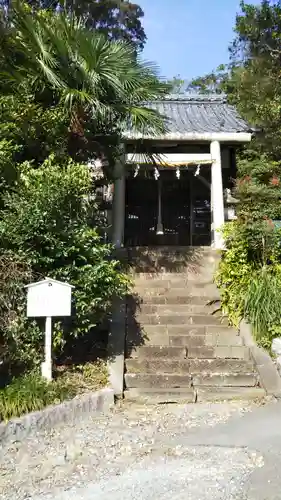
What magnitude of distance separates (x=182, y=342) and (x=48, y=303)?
2.72 m

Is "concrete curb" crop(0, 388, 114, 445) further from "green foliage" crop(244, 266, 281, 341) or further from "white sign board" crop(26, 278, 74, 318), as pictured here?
"green foliage" crop(244, 266, 281, 341)

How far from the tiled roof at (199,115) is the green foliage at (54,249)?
15.6 feet

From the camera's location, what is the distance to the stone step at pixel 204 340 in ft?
24.2

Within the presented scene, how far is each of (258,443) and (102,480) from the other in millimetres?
1678

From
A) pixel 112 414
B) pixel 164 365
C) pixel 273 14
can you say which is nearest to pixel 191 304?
pixel 164 365

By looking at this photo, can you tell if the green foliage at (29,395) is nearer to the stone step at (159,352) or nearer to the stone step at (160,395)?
the stone step at (160,395)

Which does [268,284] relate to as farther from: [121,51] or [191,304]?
[121,51]

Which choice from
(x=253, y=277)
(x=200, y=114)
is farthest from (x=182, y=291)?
(x=200, y=114)

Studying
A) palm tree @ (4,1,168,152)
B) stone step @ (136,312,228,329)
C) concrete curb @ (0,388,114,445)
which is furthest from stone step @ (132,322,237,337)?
palm tree @ (4,1,168,152)

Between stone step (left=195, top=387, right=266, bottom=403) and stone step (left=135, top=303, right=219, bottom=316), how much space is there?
1892 mm

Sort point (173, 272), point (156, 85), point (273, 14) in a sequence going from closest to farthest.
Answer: point (156, 85), point (173, 272), point (273, 14)

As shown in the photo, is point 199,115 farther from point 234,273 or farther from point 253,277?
point 253,277

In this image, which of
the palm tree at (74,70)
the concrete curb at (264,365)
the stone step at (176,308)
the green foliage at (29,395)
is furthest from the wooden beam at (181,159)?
the green foliage at (29,395)

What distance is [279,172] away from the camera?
10930 mm
